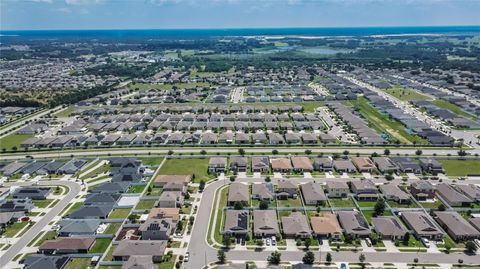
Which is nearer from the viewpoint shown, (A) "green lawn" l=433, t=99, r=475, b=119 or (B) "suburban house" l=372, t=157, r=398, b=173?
(B) "suburban house" l=372, t=157, r=398, b=173

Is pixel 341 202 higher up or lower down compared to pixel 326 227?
lower down

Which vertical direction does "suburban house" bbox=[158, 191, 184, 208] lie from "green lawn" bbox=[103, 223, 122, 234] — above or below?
above

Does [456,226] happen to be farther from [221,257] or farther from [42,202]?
[42,202]

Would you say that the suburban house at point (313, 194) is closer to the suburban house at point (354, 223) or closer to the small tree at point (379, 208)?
the suburban house at point (354, 223)

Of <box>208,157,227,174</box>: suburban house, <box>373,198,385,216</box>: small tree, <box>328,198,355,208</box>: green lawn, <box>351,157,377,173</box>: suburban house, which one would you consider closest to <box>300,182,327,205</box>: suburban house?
<box>328,198,355,208</box>: green lawn

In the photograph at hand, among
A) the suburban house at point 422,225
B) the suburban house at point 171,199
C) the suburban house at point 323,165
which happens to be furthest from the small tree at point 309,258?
the suburban house at point 323,165

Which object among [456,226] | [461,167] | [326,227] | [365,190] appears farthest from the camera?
[461,167]

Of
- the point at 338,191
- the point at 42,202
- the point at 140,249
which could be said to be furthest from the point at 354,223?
the point at 42,202

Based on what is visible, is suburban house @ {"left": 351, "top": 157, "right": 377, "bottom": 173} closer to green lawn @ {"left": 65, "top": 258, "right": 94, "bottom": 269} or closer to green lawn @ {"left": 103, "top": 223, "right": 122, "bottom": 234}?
green lawn @ {"left": 103, "top": 223, "right": 122, "bottom": 234}
